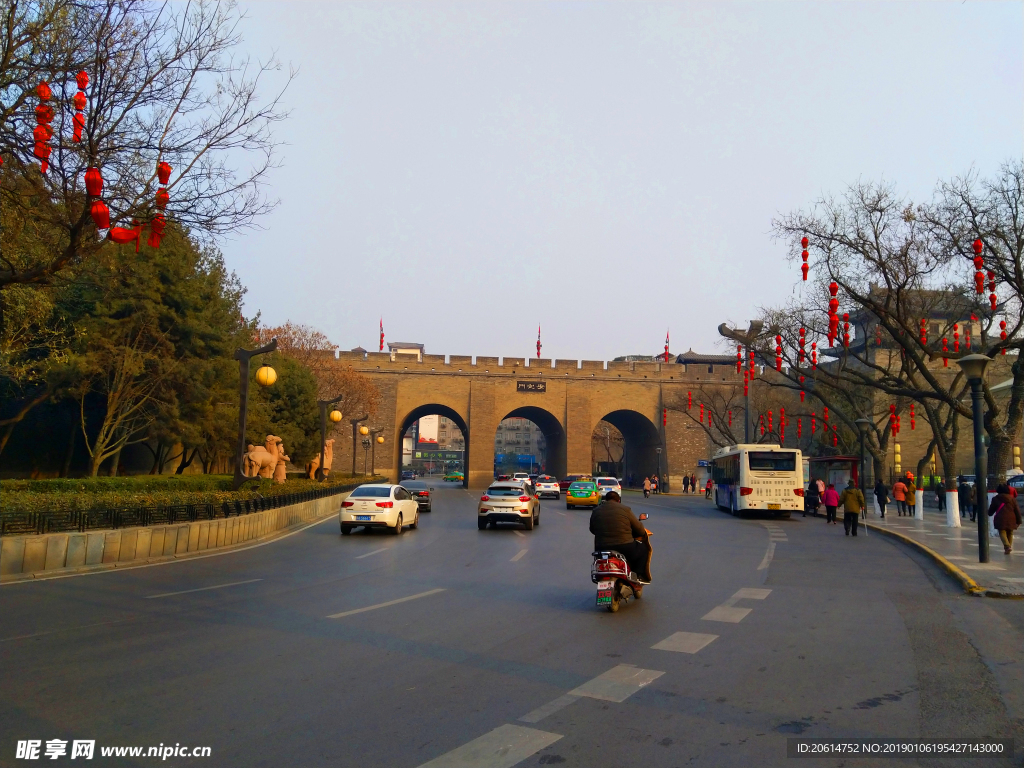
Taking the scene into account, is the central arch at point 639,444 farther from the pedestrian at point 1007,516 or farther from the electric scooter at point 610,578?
the electric scooter at point 610,578

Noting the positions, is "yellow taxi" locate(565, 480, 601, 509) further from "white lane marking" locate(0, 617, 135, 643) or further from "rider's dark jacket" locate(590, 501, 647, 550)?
"white lane marking" locate(0, 617, 135, 643)

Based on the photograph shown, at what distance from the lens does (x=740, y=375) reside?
58062mm

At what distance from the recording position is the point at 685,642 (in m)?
7.48

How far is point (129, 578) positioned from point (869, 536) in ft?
60.4

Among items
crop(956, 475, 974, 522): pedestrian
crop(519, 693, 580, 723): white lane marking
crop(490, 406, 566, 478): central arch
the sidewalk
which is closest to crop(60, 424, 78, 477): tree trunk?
the sidewalk

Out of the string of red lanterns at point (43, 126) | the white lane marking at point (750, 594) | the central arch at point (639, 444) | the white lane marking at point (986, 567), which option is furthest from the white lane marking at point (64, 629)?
the central arch at point (639, 444)

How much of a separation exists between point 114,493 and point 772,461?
2177 cm

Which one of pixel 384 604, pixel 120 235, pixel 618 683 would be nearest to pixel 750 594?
pixel 384 604

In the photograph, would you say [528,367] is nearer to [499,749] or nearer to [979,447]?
[979,447]

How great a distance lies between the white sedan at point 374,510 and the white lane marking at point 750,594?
11112mm

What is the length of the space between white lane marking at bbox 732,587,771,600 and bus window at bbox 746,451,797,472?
58.4 ft

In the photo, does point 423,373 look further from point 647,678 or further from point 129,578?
point 647,678

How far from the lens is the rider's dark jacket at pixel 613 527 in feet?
31.1

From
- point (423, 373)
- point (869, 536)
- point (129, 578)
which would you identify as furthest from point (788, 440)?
point (129, 578)
